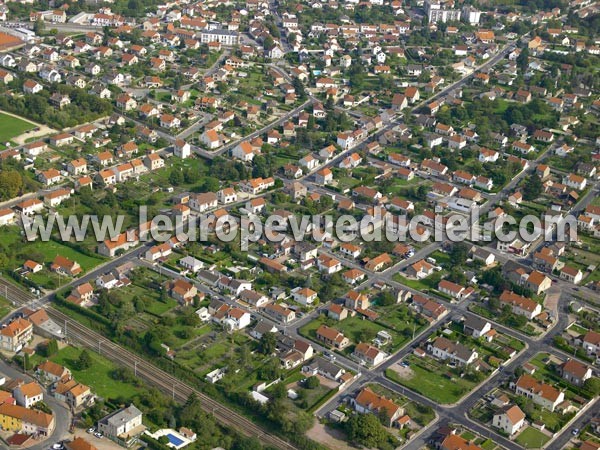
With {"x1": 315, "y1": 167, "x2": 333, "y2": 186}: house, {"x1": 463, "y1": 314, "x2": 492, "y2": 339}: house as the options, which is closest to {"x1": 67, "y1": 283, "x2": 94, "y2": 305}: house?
{"x1": 463, "y1": 314, "x2": 492, "y2": 339}: house

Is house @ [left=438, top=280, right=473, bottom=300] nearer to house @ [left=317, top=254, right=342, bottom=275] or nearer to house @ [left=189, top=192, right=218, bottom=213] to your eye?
house @ [left=317, top=254, right=342, bottom=275]

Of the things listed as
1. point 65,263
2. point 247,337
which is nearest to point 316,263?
point 247,337

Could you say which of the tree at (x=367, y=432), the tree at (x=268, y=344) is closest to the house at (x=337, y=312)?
the tree at (x=268, y=344)

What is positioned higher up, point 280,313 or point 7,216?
point 7,216

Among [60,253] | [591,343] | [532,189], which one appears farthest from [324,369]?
[532,189]

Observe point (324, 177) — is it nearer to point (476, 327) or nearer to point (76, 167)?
point (76, 167)

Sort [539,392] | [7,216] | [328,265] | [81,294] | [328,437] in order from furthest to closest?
[7,216], [328,265], [81,294], [539,392], [328,437]

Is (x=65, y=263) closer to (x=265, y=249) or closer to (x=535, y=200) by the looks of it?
(x=265, y=249)

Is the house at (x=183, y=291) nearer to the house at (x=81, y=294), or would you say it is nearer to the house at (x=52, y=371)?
the house at (x=81, y=294)
